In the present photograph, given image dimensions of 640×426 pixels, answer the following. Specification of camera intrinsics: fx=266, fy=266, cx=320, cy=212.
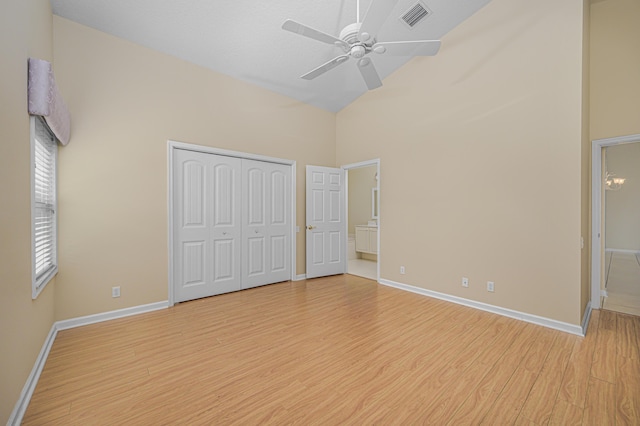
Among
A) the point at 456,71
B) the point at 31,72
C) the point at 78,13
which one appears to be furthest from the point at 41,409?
the point at 456,71

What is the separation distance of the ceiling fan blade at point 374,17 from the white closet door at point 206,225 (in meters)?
2.63

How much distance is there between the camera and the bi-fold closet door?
367 cm

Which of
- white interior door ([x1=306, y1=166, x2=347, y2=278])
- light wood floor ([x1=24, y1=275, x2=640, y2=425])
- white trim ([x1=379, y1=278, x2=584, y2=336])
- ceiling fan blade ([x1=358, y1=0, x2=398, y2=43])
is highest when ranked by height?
ceiling fan blade ([x1=358, y1=0, x2=398, y2=43])

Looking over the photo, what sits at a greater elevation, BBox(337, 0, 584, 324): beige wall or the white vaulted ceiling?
the white vaulted ceiling

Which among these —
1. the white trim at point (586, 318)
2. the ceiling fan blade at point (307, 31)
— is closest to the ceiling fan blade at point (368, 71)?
the ceiling fan blade at point (307, 31)

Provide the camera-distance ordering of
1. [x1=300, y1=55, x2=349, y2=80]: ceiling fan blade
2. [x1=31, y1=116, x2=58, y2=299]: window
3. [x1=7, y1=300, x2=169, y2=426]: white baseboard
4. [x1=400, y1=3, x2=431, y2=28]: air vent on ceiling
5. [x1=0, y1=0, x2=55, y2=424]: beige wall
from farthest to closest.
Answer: [x1=400, y1=3, x2=431, y2=28]: air vent on ceiling < [x1=300, y1=55, x2=349, y2=80]: ceiling fan blade < [x1=31, y1=116, x2=58, y2=299]: window < [x1=7, y1=300, x2=169, y2=426]: white baseboard < [x1=0, y1=0, x2=55, y2=424]: beige wall

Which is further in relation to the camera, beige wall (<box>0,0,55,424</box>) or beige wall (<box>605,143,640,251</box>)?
beige wall (<box>605,143,640,251</box>)

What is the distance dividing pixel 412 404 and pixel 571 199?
270 cm

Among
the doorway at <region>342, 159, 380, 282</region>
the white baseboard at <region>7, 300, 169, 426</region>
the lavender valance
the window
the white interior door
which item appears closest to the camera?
the white baseboard at <region>7, 300, 169, 426</region>

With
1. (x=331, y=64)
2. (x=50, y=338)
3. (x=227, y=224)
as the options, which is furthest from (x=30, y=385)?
(x=331, y=64)

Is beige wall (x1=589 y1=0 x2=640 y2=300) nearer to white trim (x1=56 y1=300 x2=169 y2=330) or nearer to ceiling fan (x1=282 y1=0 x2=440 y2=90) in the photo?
ceiling fan (x1=282 y1=0 x2=440 y2=90)

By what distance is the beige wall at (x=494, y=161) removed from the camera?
2852 millimetres

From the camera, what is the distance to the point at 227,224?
4.07m

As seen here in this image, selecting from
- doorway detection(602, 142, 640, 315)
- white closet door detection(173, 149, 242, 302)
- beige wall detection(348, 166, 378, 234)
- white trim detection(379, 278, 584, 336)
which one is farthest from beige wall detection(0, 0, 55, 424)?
doorway detection(602, 142, 640, 315)
